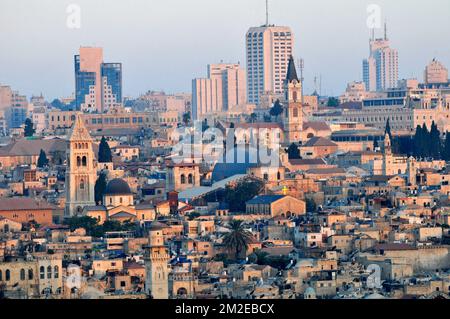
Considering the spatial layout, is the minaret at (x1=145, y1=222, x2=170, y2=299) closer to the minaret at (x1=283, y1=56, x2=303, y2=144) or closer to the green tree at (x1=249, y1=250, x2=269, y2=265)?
the green tree at (x1=249, y1=250, x2=269, y2=265)

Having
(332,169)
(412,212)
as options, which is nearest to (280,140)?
(332,169)

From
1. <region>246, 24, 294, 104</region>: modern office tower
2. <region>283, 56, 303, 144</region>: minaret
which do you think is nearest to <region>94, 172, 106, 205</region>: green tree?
<region>283, 56, 303, 144</region>: minaret

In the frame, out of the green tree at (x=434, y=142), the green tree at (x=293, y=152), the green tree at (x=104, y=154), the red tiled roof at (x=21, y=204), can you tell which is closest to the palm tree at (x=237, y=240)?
the red tiled roof at (x=21, y=204)

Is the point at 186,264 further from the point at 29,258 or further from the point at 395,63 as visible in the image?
the point at 395,63

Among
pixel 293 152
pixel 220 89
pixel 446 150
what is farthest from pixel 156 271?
pixel 220 89

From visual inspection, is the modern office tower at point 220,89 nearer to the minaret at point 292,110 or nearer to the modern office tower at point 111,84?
the modern office tower at point 111,84

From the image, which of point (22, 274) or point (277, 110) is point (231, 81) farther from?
point (22, 274)
